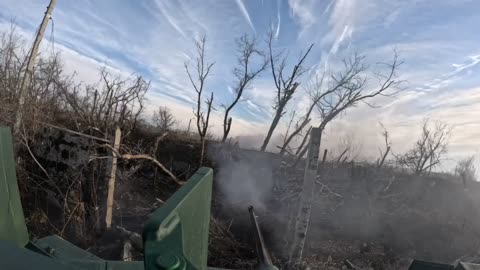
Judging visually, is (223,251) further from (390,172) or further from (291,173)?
(390,172)

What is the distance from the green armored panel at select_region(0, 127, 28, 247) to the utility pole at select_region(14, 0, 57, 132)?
356 inches

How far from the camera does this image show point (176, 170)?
47.1ft

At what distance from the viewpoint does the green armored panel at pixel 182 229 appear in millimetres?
A: 1039

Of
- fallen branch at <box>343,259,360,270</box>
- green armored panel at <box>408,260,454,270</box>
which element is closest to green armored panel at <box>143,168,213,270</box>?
green armored panel at <box>408,260,454,270</box>

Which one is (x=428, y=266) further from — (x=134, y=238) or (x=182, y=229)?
(x=134, y=238)

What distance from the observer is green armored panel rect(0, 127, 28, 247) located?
1728 mm

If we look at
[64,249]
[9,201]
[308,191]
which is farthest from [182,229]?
[308,191]

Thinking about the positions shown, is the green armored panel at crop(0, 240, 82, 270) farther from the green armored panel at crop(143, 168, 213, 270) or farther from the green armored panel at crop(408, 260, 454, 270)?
the green armored panel at crop(408, 260, 454, 270)

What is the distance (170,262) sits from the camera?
3.43 feet

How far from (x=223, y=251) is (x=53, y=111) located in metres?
8.39

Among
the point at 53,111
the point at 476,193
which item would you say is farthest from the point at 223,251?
the point at 476,193

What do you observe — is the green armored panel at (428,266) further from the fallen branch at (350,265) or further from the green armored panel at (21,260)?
the fallen branch at (350,265)

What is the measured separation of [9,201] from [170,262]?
1213mm

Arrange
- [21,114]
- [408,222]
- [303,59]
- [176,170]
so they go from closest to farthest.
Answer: [21,114] → [176,170] → [408,222] → [303,59]
